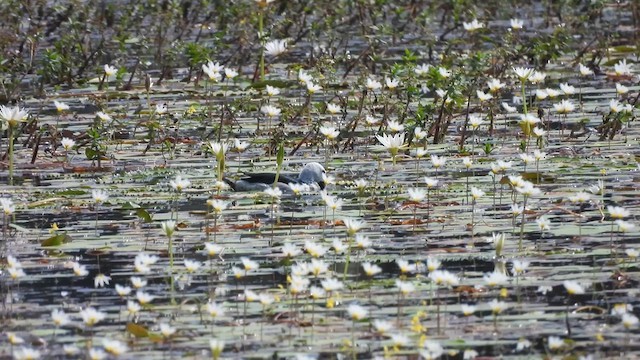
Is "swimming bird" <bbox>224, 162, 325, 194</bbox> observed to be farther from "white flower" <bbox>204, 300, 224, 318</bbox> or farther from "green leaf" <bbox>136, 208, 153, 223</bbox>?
"white flower" <bbox>204, 300, 224, 318</bbox>

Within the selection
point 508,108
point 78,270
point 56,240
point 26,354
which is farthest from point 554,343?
point 508,108

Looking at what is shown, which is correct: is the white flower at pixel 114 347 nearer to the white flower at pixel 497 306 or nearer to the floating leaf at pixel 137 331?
the floating leaf at pixel 137 331

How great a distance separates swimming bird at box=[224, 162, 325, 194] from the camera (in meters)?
7.59

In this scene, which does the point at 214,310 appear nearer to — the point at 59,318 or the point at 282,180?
the point at 59,318

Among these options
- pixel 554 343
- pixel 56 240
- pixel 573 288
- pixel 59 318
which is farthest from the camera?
pixel 56 240

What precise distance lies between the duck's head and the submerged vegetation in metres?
0.13

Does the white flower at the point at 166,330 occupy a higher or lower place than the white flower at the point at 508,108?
lower

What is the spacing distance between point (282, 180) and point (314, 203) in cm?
29

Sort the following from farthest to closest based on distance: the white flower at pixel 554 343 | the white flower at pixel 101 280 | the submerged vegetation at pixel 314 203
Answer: the white flower at pixel 101 280
the submerged vegetation at pixel 314 203
the white flower at pixel 554 343

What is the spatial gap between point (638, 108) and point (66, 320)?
5.26 metres

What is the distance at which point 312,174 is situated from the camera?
7727 millimetres

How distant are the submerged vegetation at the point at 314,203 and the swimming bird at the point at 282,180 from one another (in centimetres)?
8

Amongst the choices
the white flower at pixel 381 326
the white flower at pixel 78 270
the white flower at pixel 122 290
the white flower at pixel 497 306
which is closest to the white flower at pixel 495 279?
the white flower at pixel 497 306

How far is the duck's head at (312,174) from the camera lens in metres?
7.69
